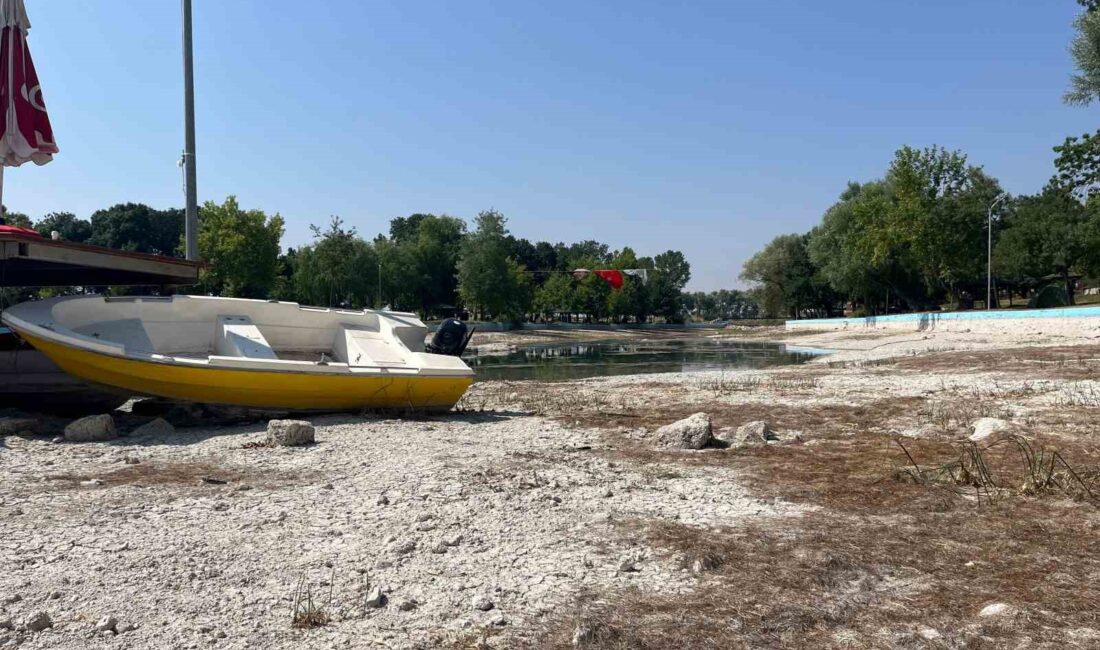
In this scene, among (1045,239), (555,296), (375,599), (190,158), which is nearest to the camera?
(375,599)

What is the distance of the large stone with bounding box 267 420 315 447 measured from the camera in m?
9.30

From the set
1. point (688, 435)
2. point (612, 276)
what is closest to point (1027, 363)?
point (688, 435)

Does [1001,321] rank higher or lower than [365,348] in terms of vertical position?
higher

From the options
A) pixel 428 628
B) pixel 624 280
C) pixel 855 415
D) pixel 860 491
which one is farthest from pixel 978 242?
pixel 428 628

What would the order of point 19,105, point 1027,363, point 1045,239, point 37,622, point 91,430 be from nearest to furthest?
point 37,622
point 91,430
point 19,105
point 1027,363
point 1045,239

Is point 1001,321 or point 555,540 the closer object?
point 555,540

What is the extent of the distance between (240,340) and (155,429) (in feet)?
8.19

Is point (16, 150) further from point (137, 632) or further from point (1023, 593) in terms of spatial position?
point (1023, 593)

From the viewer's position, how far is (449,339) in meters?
13.3

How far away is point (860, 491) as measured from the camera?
6.82 metres

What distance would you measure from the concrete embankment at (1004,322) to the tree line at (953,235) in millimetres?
7085

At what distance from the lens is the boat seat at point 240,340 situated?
1210 cm

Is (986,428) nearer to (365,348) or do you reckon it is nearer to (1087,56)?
(365,348)

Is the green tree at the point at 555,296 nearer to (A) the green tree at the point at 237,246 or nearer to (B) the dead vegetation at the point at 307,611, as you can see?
(A) the green tree at the point at 237,246
